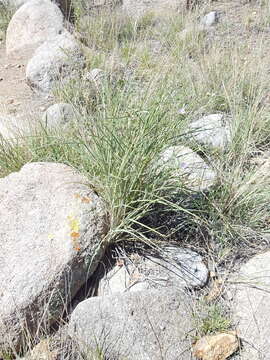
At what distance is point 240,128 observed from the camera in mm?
2699

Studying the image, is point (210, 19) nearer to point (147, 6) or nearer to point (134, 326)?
point (147, 6)

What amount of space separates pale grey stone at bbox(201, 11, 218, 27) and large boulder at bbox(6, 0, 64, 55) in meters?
1.58

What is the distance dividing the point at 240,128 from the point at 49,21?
2.67 m

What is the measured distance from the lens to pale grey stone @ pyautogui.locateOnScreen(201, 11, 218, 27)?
185 inches

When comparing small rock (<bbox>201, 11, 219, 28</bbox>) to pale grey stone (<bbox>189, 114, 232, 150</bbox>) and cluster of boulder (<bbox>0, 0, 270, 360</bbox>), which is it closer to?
pale grey stone (<bbox>189, 114, 232, 150</bbox>)

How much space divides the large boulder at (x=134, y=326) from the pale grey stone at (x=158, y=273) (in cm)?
11

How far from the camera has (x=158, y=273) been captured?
1961 mm

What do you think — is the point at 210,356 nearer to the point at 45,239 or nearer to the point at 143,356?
the point at 143,356

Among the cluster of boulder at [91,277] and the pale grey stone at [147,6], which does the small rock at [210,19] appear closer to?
the pale grey stone at [147,6]

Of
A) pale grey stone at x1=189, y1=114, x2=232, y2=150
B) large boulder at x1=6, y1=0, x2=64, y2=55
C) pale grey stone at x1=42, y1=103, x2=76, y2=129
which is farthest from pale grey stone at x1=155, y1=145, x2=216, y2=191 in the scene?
large boulder at x1=6, y1=0, x2=64, y2=55

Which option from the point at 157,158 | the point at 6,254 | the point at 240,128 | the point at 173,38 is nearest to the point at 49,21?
the point at 173,38

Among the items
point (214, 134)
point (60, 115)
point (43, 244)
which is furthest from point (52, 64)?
point (43, 244)

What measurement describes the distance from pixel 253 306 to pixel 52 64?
265cm

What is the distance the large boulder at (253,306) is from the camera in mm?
1699
